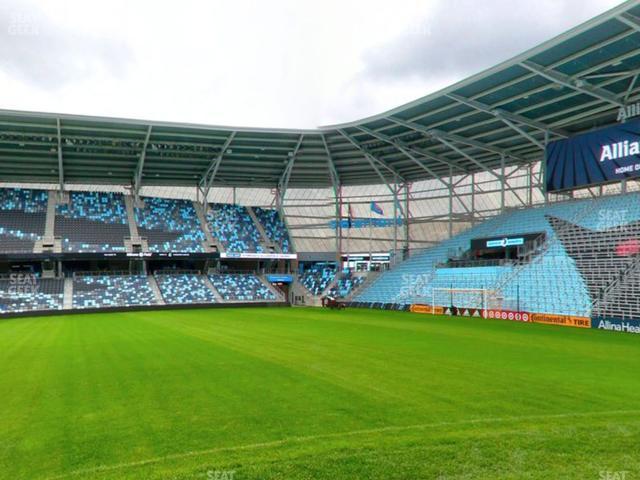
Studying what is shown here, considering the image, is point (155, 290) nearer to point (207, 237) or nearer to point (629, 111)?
point (207, 237)

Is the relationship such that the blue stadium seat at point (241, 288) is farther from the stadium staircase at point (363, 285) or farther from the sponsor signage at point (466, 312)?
the sponsor signage at point (466, 312)

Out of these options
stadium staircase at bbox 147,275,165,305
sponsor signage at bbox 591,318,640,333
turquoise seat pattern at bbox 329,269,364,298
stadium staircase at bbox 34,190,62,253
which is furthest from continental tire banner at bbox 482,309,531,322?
stadium staircase at bbox 34,190,62,253

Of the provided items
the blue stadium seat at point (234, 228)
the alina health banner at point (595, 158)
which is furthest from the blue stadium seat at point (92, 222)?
the alina health banner at point (595, 158)

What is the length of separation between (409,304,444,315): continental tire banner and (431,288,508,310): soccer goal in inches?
17.6

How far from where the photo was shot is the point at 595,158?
31.6m

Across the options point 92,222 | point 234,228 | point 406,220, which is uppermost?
point 406,220

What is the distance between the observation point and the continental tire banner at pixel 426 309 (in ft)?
127

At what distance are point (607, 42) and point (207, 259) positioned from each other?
3901cm

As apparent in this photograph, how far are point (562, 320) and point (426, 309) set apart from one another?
41.0 feet

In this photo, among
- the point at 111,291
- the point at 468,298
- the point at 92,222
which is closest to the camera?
the point at 468,298

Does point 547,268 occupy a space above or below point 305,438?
above

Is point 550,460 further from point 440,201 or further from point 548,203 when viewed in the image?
point 440,201

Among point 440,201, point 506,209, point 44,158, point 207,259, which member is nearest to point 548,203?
point 506,209

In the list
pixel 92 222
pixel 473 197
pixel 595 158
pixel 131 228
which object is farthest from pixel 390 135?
pixel 92 222
